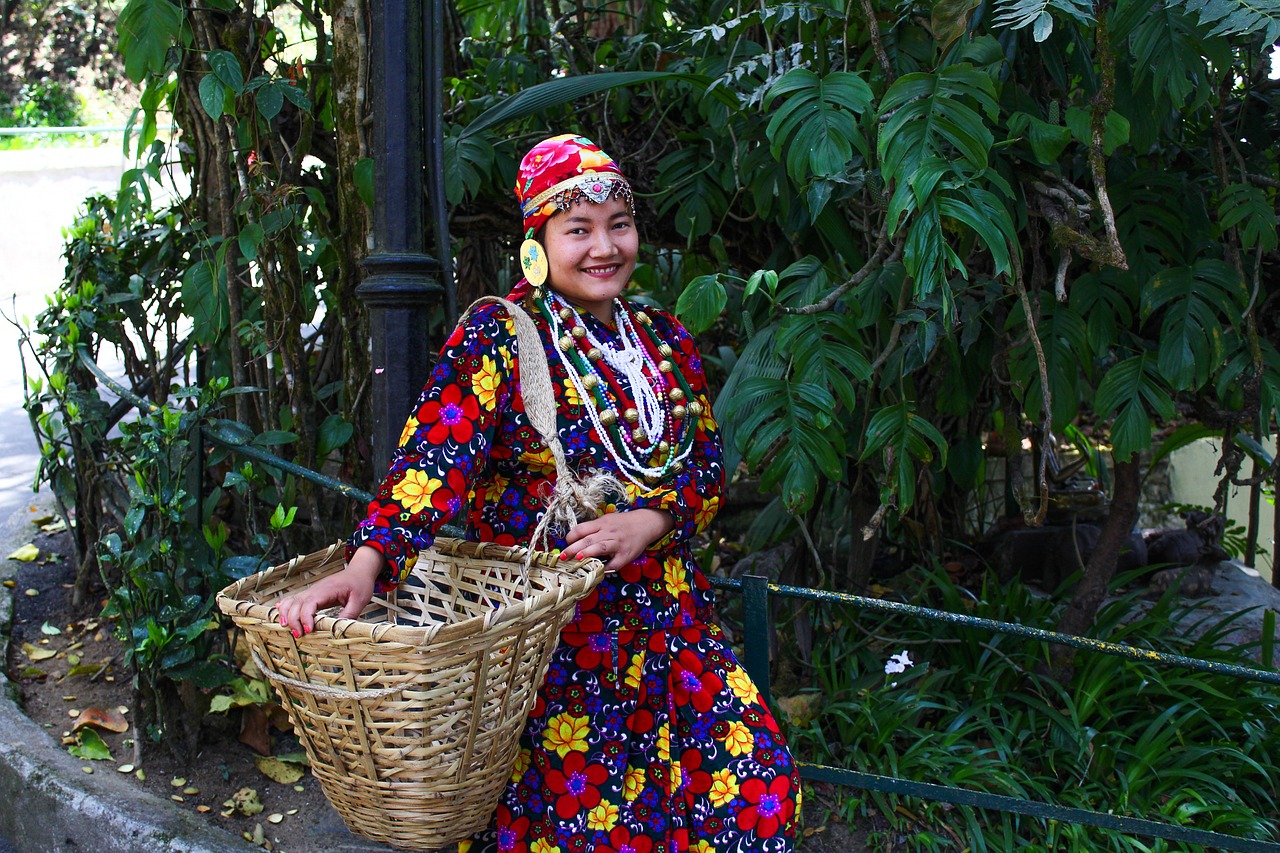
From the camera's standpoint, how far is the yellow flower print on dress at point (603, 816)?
187 cm

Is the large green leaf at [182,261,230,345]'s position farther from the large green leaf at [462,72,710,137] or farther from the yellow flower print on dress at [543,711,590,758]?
the yellow flower print on dress at [543,711,590,758]

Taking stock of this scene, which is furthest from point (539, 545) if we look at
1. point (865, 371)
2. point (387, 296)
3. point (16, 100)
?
point (16, 100)

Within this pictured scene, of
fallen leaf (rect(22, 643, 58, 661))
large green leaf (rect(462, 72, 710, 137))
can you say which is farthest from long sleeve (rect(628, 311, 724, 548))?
fallen leaf (rect(22, 643, 58, 661))

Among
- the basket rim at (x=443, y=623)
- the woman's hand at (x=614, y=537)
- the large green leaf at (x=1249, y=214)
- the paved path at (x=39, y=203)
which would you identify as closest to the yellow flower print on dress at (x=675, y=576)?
the woman's hand at (x=614, y=537)

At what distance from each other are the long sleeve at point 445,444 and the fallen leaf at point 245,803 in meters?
1.04

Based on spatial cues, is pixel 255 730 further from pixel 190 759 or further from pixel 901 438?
pixel 901 438

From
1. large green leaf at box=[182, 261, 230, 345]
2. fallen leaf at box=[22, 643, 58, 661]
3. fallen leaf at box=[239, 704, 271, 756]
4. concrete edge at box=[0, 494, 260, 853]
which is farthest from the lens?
fallen leaf at box=[22, 643, 58, 661]

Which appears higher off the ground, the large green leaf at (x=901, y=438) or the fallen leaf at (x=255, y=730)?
the large green leaf at (x=901, y=438)

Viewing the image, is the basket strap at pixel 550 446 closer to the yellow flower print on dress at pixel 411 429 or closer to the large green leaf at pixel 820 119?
the yellow flower print on dress at pixel 411 429

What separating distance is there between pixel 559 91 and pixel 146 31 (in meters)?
0.95

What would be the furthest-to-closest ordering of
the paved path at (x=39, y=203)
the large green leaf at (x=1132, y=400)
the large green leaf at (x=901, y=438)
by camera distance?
the paved path at (x=39, y=203)
the large green leaf at (x=1132, y=400)
the large green leaf at (x=901, y=438)

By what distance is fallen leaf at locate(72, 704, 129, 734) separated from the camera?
8.77 feet

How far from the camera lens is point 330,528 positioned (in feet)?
9.87

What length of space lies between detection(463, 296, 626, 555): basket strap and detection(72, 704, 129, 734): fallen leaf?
1490mm
